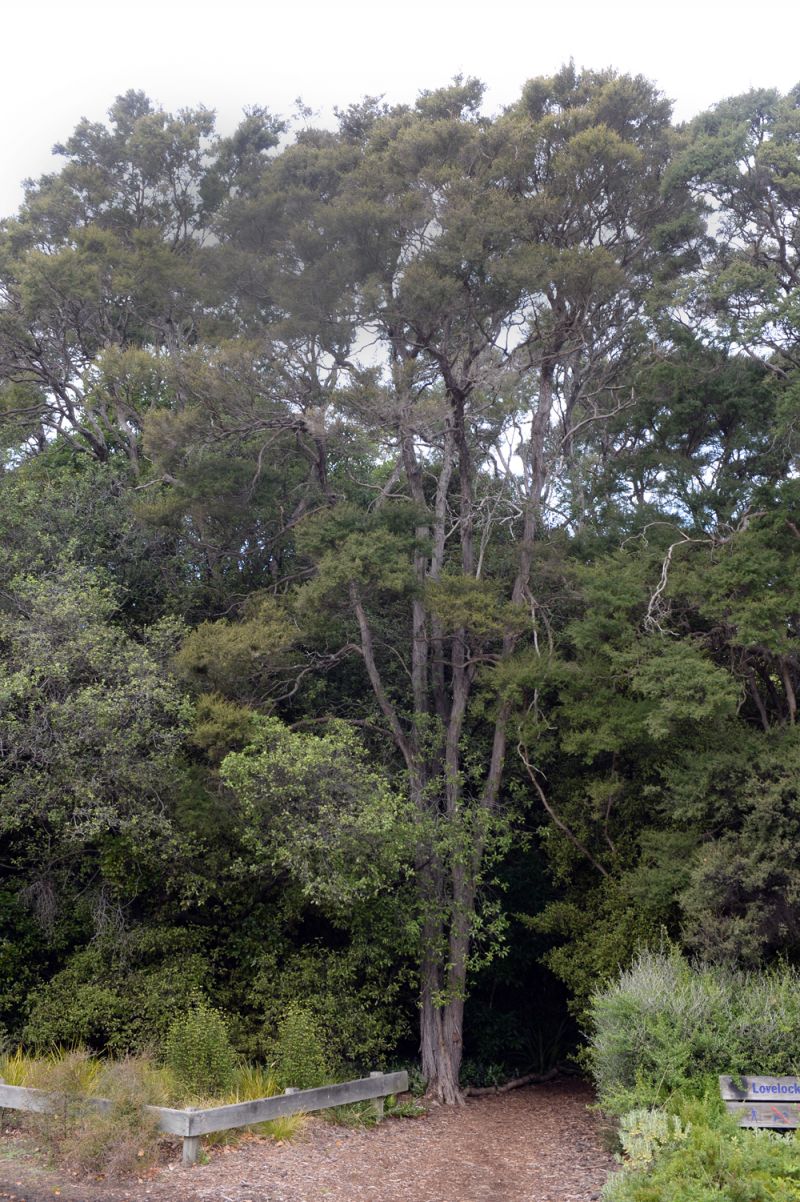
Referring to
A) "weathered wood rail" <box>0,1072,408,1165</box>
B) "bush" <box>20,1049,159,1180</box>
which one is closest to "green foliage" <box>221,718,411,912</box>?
"weathered wood rail" <box>0,1072,408,1165</box>

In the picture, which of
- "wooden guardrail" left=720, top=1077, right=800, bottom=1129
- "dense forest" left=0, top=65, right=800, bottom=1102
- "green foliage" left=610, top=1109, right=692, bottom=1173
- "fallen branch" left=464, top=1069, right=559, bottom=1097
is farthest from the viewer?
"fallen branch" left=464, top=1069, right=559, bottom=1097

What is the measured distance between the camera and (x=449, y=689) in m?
16.3

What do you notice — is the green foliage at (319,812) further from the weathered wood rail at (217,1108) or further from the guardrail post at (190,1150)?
the guardrail post at (190,1150)

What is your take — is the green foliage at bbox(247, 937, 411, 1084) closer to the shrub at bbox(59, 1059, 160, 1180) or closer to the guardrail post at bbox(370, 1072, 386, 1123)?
the guardrail post at bbox(370, 1072, 386, 1123)

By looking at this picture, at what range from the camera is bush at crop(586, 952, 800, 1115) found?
28.2ft

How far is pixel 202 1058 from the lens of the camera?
10367 millimetres

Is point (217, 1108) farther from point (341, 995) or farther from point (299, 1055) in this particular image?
point (341, 995)

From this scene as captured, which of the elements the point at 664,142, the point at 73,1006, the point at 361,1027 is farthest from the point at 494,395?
the point at 73,1006

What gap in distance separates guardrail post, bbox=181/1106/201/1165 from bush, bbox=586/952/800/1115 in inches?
133

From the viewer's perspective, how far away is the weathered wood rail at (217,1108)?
860 cm

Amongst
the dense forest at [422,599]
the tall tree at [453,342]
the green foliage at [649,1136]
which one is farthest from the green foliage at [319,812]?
the green foliage at [649,1136]

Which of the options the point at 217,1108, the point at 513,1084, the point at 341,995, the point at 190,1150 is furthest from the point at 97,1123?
the point at 513,1084

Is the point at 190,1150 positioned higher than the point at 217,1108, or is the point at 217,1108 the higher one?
the point at 217,1108

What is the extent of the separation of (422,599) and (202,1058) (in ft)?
20.9
